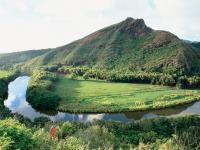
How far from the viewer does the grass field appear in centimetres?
9928

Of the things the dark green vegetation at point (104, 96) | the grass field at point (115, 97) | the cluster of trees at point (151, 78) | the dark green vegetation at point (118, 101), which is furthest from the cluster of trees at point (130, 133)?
the cluster of trees at point (151, 78)

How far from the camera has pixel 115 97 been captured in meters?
114

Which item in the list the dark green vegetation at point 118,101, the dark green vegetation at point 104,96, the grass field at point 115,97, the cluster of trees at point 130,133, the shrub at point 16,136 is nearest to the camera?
the shrub at point 16,136

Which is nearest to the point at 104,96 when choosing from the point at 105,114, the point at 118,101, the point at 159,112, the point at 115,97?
the point at 115,97

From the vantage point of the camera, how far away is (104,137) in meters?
51.2

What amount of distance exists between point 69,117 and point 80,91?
33491 mm

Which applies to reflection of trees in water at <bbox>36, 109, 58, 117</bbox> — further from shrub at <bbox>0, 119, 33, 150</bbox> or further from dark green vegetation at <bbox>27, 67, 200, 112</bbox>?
shrub at <bbox>0, 119, 33, 150</bbox>

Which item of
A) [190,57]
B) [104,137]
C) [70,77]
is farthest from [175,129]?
[190,57]

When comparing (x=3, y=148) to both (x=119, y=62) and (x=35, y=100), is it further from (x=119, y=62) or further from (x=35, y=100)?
(x=119, y=62)

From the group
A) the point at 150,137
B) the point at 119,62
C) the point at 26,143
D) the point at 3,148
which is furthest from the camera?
the point at 119,62

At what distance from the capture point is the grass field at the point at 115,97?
99.3m

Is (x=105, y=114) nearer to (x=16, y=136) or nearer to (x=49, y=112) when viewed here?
(x=49, y=112)

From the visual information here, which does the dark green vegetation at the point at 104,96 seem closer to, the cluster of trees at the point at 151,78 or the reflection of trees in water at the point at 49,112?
the cluster of trees at the point at 151,78

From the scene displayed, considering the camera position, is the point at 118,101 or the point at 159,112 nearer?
the point at 159,112
